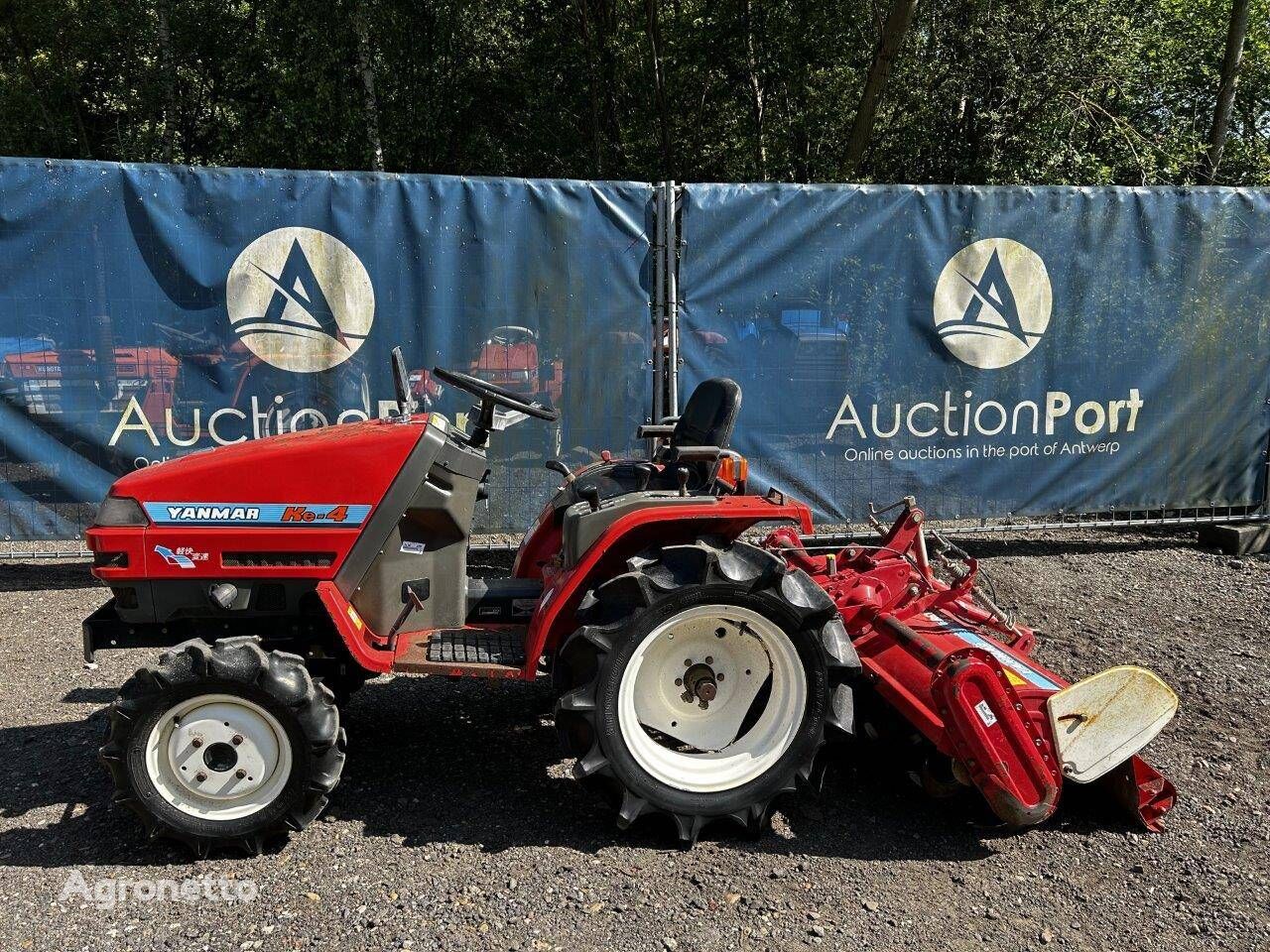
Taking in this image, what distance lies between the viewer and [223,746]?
3.02 meters

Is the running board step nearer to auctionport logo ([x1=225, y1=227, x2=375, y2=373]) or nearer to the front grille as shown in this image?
the front grille

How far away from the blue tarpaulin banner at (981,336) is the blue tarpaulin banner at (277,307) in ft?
2.64

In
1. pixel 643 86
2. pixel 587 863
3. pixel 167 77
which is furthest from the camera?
pixel 167 77

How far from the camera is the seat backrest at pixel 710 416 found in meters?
3.96

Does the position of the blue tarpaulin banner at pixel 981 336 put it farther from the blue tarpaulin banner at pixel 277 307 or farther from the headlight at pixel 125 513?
the headlight at pixel 125 513

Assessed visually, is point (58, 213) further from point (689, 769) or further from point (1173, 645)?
point (1173, 645)

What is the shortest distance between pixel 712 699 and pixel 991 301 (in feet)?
13.6

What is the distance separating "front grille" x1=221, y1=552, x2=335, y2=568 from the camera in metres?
3.20

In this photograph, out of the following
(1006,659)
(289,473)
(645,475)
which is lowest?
(1006,659)

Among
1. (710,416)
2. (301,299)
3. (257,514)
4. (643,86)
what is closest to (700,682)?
(710,416)

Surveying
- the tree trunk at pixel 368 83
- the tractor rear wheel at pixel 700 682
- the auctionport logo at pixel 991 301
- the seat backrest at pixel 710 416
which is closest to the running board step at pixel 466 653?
the tractor rear wheel at pixel 700 682

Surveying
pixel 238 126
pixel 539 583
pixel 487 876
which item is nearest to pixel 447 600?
pixel 539 583

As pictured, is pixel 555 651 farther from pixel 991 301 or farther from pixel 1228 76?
pixel 1228 76

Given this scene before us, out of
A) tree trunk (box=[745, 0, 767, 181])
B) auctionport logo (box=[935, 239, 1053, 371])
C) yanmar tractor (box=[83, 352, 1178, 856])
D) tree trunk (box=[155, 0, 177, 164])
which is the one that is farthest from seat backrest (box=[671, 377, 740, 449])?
tree trunk (box=[155, 0, 177, 164])
